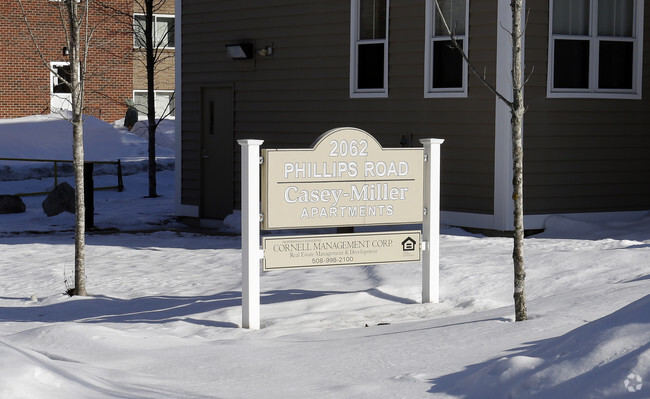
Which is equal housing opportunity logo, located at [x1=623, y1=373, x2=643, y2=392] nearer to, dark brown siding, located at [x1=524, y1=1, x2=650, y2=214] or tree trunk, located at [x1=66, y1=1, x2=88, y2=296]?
tree trunk, located at [x1=66, y1=1, x2=88, y2=296]

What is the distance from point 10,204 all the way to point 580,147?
11.4m

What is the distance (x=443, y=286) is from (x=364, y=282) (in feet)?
3.04

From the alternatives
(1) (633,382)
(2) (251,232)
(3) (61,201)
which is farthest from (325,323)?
(3) (61,201)

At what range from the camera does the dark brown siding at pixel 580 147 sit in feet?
44.8

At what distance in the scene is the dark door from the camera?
17.5 metres

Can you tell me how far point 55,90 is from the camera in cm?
3209

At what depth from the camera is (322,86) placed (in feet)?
51.8

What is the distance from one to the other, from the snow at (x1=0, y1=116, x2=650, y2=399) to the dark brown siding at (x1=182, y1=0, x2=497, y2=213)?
51.3 inches

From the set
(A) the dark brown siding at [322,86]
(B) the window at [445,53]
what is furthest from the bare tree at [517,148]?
(B) the window at [445,53]

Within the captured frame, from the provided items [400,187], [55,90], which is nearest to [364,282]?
[400,187]

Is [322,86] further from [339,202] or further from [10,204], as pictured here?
[10,204]

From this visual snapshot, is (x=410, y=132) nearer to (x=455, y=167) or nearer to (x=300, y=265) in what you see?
(x=455, y=167)

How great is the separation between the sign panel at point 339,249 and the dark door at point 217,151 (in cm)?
811

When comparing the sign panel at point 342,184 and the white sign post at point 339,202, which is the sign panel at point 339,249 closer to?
the white sign post at point 339,202
